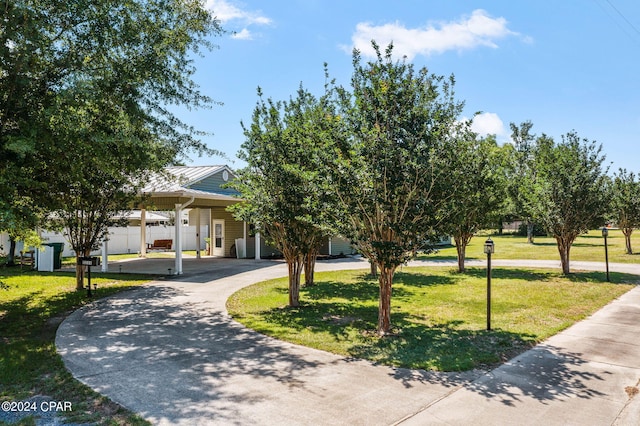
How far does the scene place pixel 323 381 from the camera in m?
5.17

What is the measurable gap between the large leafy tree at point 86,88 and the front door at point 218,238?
12.9m

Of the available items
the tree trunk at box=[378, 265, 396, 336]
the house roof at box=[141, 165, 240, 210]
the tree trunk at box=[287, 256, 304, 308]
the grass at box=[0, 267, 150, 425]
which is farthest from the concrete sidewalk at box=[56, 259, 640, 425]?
the house roof at box=[141, 165, 240, 210]

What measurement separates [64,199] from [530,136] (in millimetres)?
44580

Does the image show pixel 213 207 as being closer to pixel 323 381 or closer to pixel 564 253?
pixel 564 253

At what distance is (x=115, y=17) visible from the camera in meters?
8.67

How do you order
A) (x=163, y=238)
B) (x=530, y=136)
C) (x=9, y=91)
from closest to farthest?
(x=9, y=91) < (x=163, y=238) < (x=530, y=136)

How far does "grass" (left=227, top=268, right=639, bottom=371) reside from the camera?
6.43m

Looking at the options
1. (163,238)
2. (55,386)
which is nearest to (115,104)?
(55,386)

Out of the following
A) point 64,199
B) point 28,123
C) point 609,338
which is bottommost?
point 609,338

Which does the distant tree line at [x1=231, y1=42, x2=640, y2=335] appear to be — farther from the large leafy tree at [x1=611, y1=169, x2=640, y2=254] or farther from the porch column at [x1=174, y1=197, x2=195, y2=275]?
the large leafy tree at [x1=611, y1=169, x2=640, y2=254]

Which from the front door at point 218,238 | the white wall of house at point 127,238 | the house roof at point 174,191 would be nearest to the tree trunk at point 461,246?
the house roof at point 174,191

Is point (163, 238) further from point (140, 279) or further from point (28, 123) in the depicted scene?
point (28, 123)

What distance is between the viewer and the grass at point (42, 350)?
14.4 feet

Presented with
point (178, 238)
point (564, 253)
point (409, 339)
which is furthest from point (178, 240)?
point (564, 253)
